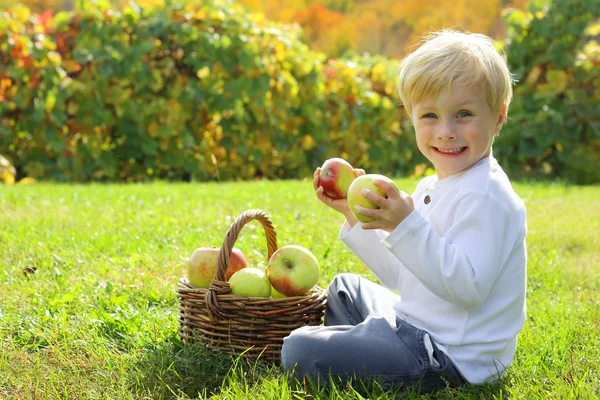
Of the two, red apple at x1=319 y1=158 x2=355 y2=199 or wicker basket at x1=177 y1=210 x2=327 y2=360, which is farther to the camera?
red apple at x1=319 y1=158 x2=355 y2=199

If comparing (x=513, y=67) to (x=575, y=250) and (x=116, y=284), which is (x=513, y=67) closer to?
(x=575, y=250)

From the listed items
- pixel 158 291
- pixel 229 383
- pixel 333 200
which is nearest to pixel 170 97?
pixel 158 291

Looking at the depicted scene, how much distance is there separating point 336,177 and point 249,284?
0.51 meters

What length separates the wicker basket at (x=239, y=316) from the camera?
269 cm

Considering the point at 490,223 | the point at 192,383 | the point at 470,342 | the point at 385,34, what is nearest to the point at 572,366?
the point at 470,342

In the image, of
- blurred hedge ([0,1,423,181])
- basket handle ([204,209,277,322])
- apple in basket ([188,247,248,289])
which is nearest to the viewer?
basket handle ([204,209,277,322])

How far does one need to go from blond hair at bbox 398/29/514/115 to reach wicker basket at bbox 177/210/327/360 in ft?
2.75

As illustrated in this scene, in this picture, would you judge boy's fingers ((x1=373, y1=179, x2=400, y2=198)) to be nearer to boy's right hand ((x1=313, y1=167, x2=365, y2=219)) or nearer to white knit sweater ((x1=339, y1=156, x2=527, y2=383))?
white knit sweater ((x1=339, y1=156, x2=527, y2=383))

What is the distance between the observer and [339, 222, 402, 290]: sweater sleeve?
9.41 ft

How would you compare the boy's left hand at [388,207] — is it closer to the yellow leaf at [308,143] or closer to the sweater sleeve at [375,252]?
the sweater sleeve at [375,252]

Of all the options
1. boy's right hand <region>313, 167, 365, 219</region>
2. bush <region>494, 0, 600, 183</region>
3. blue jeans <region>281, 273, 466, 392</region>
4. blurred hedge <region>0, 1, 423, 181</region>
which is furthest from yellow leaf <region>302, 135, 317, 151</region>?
blue jeans <region>281, 273, 466, 392</region>

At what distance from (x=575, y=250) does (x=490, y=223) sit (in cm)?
277

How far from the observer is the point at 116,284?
364 cm

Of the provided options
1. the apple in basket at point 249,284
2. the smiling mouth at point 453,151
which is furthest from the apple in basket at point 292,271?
the smiling mouth at point 453,151
